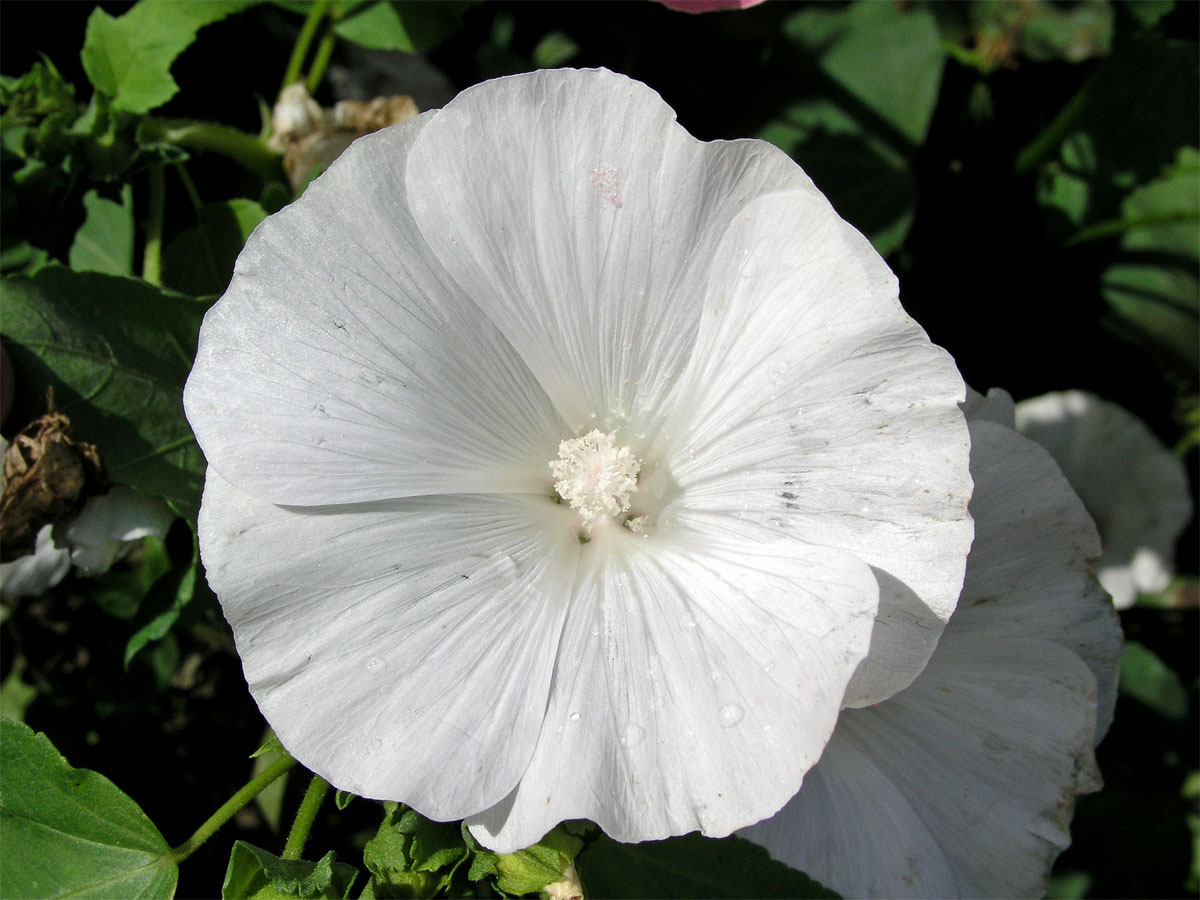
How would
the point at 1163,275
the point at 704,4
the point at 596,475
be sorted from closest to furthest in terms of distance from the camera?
1. the point at 596,475
2. the point at 704,4
3. the point at 1163,275

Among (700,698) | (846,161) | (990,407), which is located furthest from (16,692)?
(846,161)

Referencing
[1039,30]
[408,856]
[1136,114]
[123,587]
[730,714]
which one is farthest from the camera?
[1039,30]

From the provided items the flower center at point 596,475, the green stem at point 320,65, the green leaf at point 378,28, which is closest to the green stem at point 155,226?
the green stem at point 320,65

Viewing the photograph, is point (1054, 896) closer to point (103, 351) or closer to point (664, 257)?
point (664, 257)

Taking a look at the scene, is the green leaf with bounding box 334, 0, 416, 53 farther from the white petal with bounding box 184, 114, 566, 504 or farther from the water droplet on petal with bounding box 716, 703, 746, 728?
the water droplet on petal with bounding box 716, 703, 746, 728

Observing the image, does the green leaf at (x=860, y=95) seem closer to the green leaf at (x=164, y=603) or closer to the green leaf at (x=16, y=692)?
the green leaf at (x=164, y=603)

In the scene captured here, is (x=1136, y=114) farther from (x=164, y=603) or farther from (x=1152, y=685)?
(x=164, y=603)
